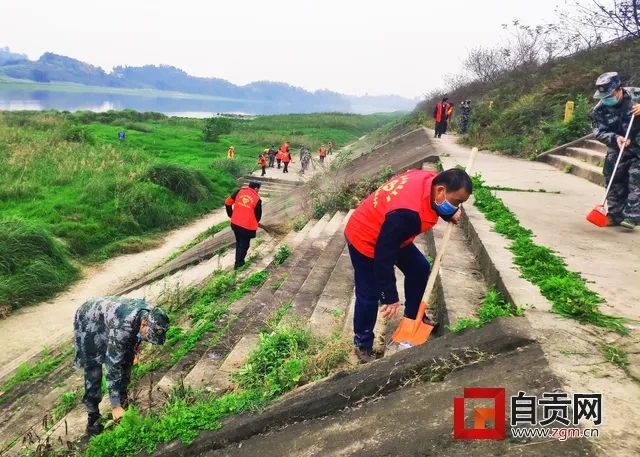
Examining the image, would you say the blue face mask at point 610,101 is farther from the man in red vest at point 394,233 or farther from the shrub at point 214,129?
the shrub at point 214,129

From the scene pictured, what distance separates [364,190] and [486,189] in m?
3.25

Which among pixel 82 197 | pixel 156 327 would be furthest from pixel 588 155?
pixel 82 197

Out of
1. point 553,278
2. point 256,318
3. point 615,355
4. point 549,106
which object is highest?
point 549,106

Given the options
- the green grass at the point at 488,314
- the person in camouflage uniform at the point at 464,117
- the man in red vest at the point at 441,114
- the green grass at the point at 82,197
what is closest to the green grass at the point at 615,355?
the green grass at the point at 488,314

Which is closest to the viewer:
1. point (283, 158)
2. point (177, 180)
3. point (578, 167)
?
point (578, 167)

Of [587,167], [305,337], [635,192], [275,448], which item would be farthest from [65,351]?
[587,167]

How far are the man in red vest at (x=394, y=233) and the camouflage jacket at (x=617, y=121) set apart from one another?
131 inches

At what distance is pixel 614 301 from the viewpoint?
10.9ft

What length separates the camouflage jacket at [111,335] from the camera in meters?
3.80

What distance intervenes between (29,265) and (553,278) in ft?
32.0

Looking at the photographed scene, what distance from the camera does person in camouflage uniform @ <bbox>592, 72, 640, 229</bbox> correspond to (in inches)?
204

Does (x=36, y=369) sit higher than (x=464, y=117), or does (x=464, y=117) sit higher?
(x=464, y=117)

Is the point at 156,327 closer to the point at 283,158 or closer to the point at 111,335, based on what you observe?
the point at 111,335

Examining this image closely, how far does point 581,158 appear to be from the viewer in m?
10.2
